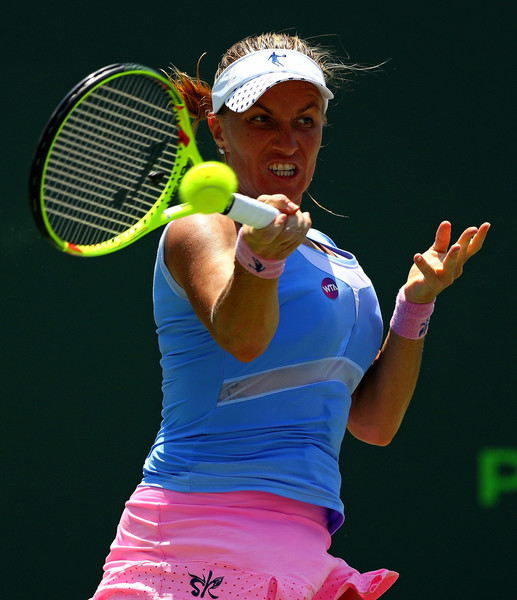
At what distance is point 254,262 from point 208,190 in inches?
5.7

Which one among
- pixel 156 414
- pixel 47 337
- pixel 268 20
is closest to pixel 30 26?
pixel 268 20

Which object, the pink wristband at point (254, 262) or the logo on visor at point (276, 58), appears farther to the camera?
the logo on visor at point (276, 58)

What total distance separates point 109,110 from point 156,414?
211 centimetres

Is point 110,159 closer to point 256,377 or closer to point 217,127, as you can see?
point 217,127

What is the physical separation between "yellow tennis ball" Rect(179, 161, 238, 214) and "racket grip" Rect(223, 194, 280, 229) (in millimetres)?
12

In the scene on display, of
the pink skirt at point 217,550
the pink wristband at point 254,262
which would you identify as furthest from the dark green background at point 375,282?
the pink wristband at point 254,262

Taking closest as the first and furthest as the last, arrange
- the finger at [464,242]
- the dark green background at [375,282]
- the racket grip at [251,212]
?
1. the racket grip at [251,212]
2. the finger at [464,242]
3. the dark green background at [375,282]

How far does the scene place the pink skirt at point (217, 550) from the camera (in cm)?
188

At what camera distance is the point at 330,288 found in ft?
7.06

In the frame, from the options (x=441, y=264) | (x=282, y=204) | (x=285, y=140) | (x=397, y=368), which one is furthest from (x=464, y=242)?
(x=282, y=204)

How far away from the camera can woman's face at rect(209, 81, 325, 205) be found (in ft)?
7.18

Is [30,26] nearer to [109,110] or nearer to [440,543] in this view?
[109,110]

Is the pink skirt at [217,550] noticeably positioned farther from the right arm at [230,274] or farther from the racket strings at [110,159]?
the racket strings at [110,159]

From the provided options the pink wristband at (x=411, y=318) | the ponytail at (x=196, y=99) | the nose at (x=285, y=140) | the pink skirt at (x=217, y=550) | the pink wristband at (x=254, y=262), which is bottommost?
the pink skirt at (x=217, y=550)
